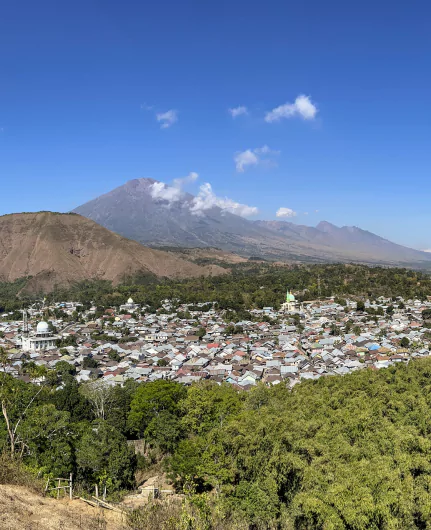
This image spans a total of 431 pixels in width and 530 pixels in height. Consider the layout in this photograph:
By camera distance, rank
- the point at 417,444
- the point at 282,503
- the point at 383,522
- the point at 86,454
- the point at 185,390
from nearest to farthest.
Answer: the point at 383,522 < the point at 282,503 < the point at 417,444 < the point at 86,454 < the point at 185,390

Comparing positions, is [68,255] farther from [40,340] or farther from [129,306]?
[40,340]

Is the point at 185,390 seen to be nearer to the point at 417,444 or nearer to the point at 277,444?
the point at 277,444

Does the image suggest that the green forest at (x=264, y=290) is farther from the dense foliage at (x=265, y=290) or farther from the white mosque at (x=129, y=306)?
the white mosque at (x=129, y=306)

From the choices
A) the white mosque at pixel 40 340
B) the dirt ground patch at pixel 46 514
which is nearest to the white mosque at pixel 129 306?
the white mosque at pixel 40 340

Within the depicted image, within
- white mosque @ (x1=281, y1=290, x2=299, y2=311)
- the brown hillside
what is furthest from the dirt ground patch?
the brown hillside

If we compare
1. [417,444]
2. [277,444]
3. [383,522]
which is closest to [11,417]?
[277,444]

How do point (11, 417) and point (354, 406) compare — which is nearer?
point (11, 417)

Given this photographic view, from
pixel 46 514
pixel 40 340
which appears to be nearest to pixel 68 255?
pixel 40 340
